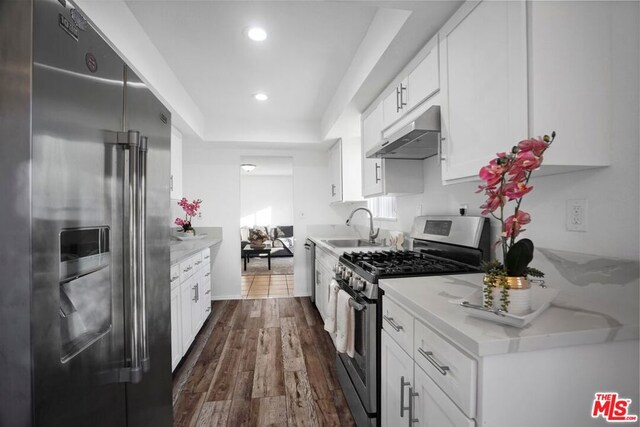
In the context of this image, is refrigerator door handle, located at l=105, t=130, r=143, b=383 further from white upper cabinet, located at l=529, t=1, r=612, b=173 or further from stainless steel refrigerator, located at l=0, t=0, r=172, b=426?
white upper cabinet, located at l=529, t=1, r=612, b=173

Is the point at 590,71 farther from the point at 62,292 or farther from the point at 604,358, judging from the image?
the point at 62,292

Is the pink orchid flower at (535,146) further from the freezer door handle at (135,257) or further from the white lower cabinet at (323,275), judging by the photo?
the white lower cabinet at (323,275)

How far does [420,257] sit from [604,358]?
3.87 ft

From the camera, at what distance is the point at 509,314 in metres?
0.85

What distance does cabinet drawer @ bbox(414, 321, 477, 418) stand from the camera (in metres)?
0.80

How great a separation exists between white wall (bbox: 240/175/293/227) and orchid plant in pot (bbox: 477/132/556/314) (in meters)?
8.98

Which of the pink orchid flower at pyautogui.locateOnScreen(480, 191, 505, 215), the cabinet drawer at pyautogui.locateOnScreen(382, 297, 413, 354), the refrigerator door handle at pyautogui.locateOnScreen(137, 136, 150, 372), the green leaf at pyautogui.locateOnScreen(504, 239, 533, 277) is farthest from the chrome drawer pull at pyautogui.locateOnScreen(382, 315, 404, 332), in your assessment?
the refrigerator door handle at pyautogui.locateOnScreen(137, 136, 150, 372)

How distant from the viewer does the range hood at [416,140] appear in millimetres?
1542

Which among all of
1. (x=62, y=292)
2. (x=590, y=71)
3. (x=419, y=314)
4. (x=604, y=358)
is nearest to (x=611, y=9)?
(x=590, y=71)

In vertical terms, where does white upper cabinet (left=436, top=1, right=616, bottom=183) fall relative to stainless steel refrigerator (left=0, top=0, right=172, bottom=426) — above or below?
above

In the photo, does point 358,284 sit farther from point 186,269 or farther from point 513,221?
point 186,269

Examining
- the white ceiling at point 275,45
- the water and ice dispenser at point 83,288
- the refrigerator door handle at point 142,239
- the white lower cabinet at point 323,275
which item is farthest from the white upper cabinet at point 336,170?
the water and ice dispenser at point 83,288

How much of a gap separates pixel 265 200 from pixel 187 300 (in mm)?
7339

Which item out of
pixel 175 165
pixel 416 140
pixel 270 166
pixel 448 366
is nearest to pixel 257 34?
pixel 416 140
